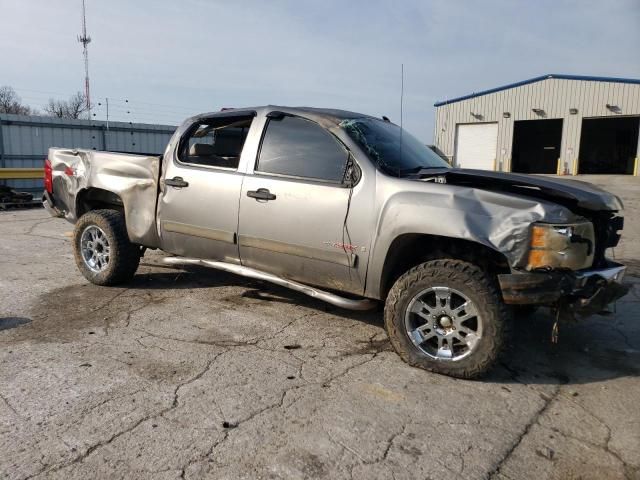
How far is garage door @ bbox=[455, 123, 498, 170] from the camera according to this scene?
103 ft

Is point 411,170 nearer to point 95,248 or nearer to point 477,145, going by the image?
point 95,248

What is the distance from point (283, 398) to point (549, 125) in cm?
3624

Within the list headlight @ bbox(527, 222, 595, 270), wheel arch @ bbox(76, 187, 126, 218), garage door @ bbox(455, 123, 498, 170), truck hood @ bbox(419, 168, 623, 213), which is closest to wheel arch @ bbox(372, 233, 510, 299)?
headlight @ bbox(527, 222, 595, 270)

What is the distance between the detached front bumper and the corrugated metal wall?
15033mm

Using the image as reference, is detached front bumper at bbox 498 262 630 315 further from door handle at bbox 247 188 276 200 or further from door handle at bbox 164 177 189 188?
door handle at bbox 164 177 189 188

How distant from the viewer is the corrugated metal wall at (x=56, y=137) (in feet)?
51.7

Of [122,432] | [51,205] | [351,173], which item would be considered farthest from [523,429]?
[51,205]

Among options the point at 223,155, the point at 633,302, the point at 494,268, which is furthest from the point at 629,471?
the point at 223,155

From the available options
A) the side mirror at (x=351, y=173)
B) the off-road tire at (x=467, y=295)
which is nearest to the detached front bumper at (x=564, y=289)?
the off-road tire at (x=467, y=295)

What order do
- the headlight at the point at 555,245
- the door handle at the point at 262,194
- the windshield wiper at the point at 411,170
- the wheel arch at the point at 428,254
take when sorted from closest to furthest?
the headlight at the point at 555,245
the wheel arch at the point at 428,254
the windshield wiper at the point at 411,170
the door handle at the point at 262,194

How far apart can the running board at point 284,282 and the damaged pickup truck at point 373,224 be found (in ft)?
0.04

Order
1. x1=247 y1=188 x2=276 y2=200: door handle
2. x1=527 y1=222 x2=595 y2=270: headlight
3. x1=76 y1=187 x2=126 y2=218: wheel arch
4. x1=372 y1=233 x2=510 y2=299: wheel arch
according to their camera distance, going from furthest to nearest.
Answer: x1=76 y1=187 x2=126 y2=218: wheel arch, x1=247 y1=188 x2=276 y2=200: door handle, x1=372 y1=233 x2=510 y2=299: wheel arch, x1=527 y1=222 x2=595 y2=270: headlight

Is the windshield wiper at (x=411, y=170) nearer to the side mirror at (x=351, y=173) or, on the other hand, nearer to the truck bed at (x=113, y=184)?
the side mirror at (x=351, y=173)

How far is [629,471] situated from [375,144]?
269 cm
